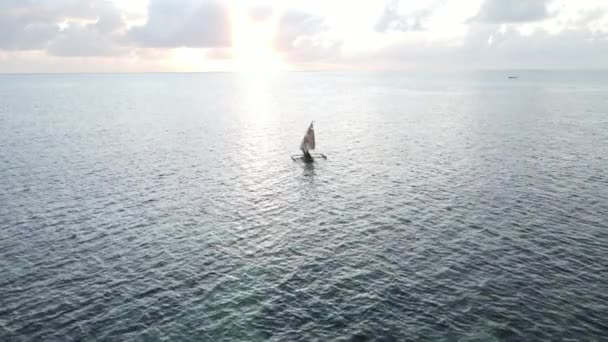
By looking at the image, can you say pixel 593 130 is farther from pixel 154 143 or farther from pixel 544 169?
pixel 154 143

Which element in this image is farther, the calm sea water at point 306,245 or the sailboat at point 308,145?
the sailboat at point 308,145

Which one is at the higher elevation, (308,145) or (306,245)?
(308,145)

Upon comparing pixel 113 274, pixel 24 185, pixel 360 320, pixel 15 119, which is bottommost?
pixel 360 320

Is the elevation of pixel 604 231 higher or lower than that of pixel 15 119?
lower

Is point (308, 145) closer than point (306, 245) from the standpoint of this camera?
No

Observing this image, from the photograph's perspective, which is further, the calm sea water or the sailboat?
the sailboat

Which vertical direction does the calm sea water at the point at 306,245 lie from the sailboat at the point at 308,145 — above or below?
below

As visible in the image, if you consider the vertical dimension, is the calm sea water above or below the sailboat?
below

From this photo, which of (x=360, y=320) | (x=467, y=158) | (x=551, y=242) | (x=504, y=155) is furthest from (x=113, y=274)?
(x=504, y=155)
